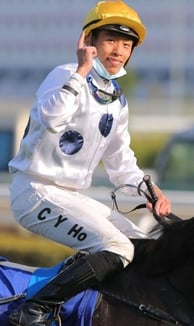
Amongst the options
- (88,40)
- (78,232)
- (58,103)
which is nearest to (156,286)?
(78,232)

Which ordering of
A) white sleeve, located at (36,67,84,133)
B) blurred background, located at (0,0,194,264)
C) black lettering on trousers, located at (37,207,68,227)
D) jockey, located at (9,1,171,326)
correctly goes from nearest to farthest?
white sleeve, located at (36,67,84,133) → jockey, located at (9,1,171,326) → black lettering on trousers, located at (37,207,68,227) → blurred background, located at (0,0,194,264)

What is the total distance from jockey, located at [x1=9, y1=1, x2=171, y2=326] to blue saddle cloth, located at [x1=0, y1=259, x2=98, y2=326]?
5cm

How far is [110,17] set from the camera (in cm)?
426

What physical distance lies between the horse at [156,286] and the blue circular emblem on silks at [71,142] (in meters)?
0.53

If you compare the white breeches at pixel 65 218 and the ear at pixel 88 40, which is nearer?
the white breeches at pixel 65 218

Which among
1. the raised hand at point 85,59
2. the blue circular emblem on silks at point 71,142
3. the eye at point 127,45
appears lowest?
the blue circular emblem on silks at point 71,142

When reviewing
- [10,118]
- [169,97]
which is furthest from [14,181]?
[169,97]

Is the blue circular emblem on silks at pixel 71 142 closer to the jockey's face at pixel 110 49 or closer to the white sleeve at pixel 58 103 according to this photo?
the white sleeve at pixel 58 103

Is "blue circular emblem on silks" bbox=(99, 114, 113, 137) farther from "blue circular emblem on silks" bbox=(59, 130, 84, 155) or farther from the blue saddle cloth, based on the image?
the blue saddle cloth

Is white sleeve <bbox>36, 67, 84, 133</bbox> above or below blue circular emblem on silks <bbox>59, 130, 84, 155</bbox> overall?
above

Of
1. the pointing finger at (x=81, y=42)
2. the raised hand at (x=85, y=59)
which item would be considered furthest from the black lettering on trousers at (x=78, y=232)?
the pointing finger at (x=81, y=42)

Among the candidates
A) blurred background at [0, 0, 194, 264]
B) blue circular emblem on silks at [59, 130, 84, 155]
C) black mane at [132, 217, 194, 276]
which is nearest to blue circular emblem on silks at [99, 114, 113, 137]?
blue circular emblem on silks at [59, 130, 84, 155]

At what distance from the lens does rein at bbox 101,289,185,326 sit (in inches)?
162

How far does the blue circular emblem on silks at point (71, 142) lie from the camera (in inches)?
167
